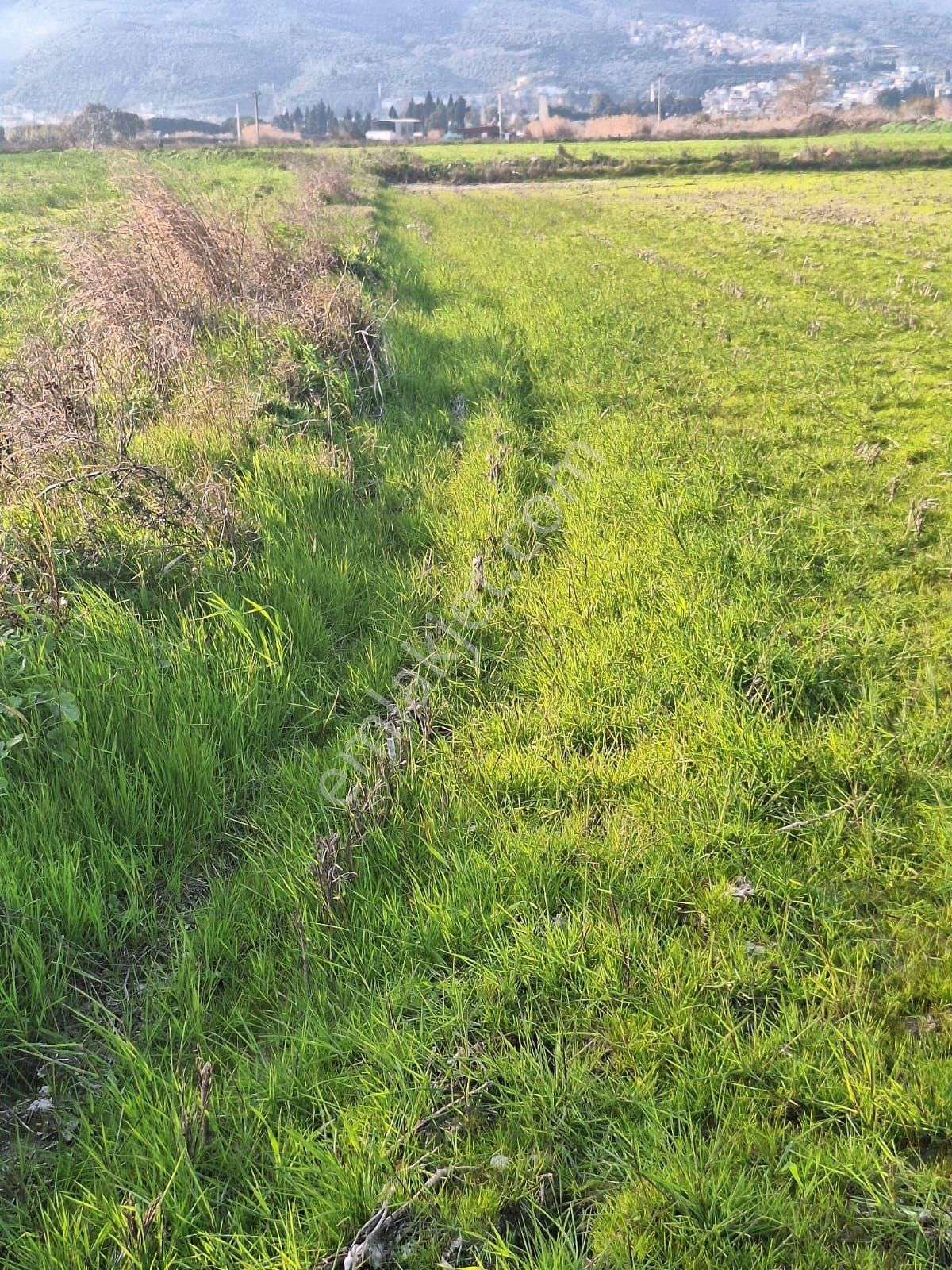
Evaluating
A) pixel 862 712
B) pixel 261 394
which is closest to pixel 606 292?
pixel 261 394

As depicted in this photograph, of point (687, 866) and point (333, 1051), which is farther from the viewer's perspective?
point (687, 866)

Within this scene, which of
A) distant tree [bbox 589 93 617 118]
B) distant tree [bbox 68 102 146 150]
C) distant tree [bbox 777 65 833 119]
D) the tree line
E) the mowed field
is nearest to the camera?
the mowed field

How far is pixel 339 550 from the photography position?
4680mm

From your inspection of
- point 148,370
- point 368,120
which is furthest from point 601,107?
point 148,370

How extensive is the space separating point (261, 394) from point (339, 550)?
8.01ft

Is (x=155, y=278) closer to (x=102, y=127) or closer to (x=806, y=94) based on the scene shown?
(x=102, y=127)

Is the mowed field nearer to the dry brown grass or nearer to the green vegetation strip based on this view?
the dry brown grass

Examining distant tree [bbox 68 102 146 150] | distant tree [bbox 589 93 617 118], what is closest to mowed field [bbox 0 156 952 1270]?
distant tree [bbox 68 102 146 150]

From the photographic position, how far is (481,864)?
2576 mm

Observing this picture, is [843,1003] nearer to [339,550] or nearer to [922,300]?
[339,550]

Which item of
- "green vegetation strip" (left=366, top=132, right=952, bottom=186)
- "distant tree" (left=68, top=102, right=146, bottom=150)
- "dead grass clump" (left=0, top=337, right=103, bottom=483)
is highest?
"distant tree" (left=68, top=102, right=146, bottom=150)

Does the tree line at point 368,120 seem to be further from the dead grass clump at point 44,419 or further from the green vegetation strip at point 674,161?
the dead grass clump at point 44,419

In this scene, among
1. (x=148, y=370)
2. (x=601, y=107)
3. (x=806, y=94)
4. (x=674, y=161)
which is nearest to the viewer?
(x=148, y=370)

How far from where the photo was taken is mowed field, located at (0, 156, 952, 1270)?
173cm
